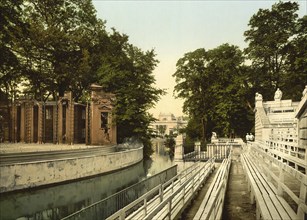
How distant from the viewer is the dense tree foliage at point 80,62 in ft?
132

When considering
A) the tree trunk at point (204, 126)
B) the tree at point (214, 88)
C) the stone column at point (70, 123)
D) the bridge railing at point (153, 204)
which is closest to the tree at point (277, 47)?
the tree at point (214, 88)

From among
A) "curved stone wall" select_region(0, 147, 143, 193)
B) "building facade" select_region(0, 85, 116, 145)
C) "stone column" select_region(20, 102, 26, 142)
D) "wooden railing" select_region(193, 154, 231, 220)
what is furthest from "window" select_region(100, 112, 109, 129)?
"wooden railing" select_region(193, 154, 231, 220)

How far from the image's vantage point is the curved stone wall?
57.4 ft

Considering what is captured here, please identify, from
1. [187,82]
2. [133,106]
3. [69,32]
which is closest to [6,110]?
[69,32]

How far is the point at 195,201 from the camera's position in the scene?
35.7 feet

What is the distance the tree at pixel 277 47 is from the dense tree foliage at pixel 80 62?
1474 centimetres

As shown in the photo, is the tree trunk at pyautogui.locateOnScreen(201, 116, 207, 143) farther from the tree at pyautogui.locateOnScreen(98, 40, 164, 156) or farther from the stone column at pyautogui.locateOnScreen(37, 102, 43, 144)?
the stone column at pyautogui.locateOnScreen(37, 102, 43, 144)

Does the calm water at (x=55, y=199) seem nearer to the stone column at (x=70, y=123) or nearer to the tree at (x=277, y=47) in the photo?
the stone column at (x=70, y=123)

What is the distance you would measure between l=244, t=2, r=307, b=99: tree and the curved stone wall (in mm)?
26390

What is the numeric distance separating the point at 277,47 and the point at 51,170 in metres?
35.9

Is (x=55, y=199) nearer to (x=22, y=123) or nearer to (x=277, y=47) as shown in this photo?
(x=22, y=123)

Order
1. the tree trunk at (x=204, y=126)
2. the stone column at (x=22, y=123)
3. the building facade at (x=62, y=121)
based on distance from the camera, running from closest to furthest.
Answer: the building facade at (x=62, y=121) < the stone column at (x=22, y=123) < the tree trunk at (x=204, y=126)

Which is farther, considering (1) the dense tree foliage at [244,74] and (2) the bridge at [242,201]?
(1) the dense tree foliage at [244,74]

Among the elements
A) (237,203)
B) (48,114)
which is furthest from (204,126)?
(237,203)
